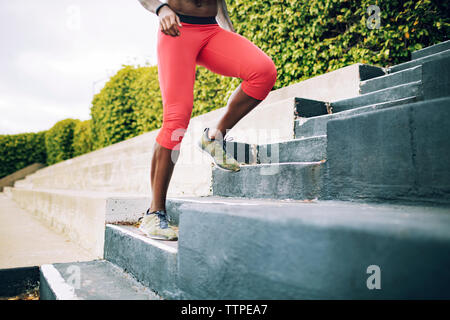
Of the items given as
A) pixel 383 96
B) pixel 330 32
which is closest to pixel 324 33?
pixel 330 32

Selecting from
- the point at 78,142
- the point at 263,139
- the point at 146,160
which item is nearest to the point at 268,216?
the point at 263,139

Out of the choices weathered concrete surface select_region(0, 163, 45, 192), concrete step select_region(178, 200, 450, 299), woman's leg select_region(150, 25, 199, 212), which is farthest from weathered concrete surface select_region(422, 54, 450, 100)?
weathered concrete surface select_region(0, 163, 45, 192)

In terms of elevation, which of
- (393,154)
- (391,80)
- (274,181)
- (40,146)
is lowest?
(274,181)

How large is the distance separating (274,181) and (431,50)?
2176 mm

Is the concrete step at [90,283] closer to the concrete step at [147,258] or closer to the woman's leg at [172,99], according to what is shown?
the concrete step at [147,258]

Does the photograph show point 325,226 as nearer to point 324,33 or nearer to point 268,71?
point 268,71

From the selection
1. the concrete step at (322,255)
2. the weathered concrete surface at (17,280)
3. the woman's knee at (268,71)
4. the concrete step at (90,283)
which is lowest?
the weathered concrete surface at (17,280)

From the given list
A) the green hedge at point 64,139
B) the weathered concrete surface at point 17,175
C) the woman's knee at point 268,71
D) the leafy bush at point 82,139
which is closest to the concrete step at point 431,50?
the woman's knee at point 268,71

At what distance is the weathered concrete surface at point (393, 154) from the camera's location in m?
0.91

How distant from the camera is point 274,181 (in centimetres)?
166

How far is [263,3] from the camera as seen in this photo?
3902 mm

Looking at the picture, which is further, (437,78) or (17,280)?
(17,280)

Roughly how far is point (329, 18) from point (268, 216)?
3321mm

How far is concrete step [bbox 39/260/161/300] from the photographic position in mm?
1141
